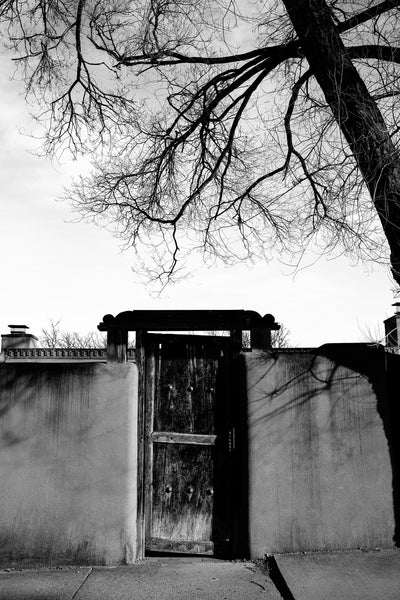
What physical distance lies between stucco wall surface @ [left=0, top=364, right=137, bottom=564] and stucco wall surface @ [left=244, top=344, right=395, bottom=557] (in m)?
1.19

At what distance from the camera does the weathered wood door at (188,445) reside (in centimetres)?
505

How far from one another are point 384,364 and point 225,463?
1849 mm

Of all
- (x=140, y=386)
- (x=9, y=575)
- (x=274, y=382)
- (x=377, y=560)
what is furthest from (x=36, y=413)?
(x=377, y=560)

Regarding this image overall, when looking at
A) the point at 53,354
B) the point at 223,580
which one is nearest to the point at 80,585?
the point at 223,580

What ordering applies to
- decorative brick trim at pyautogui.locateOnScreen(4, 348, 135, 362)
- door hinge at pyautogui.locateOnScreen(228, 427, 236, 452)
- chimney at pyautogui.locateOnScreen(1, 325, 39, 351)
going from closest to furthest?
door hinge at pyautogui.locateOnScreen(228, 427, 236, 452) < decorative brick trim at pyautogui.locateOnScreen(4, 348, 135, 362) < chimney at pyautogui.locateOnScreen(1, 325, 39, 351)

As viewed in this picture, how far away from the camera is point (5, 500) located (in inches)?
192

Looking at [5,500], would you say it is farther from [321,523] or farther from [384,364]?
[384,364]

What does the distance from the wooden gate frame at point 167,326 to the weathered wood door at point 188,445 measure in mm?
80

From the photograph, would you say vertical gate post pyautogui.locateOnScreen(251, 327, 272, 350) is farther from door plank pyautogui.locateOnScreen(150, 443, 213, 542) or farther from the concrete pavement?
the concrete pavement

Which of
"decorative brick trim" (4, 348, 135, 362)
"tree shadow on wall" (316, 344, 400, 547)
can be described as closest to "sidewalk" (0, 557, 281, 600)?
"tree shadow on wall" (316, 344, 400, 547)

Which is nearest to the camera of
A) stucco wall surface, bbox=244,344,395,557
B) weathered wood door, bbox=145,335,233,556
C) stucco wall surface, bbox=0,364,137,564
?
stucco wall surface, bbox=0,364,137,564

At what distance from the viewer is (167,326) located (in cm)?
526

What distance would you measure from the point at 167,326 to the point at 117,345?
0.52 metres

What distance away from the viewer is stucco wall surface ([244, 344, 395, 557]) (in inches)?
194
